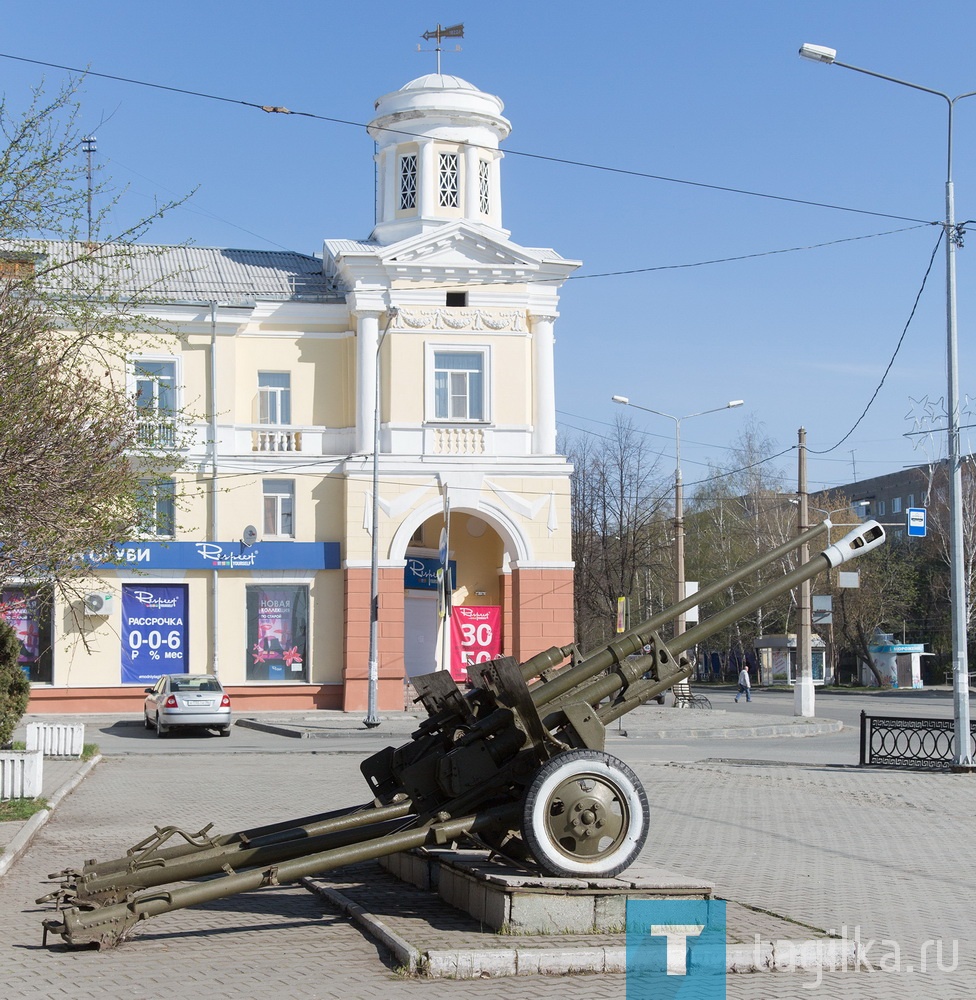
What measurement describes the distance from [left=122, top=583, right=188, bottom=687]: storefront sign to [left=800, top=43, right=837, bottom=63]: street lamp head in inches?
882

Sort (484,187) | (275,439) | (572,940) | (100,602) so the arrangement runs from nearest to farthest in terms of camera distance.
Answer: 1. (572,940)
2. (100,602)
3. (275,439)
4. (484,187)

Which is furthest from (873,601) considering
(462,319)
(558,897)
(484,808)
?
(558,897)

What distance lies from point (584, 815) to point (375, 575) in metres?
25.8

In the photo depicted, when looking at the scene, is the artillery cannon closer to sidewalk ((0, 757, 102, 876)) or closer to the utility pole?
sidewalk ((0, 757, 102, 876))

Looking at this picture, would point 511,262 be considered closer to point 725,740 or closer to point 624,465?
point 725,740

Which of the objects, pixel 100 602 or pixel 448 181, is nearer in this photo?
pixel 100 602

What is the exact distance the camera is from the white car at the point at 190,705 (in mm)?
29266

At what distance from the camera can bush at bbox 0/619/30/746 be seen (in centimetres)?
1658

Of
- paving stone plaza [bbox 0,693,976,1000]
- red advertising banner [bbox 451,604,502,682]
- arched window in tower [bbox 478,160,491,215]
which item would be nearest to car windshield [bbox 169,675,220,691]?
paving stone plaza [bbox 0,693,976,1000]

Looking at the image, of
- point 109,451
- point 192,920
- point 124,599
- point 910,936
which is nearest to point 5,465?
point 109,451

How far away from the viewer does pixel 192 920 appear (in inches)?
352

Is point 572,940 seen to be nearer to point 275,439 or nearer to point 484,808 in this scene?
point 484,808

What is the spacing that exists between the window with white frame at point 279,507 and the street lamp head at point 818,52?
824 inches

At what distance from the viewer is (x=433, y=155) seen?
127 ft
